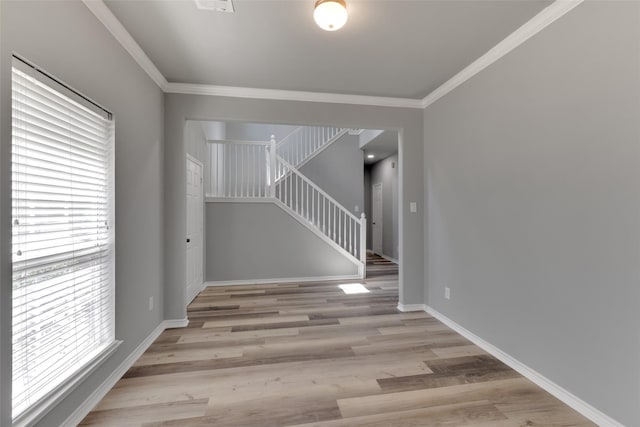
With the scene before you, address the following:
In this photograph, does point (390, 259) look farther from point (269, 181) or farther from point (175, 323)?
point (175, 323)

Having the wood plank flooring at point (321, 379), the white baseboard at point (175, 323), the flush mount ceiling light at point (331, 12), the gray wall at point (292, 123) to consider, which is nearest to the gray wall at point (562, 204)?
the wood plank flooring at point (321, 379)

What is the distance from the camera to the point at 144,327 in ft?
8.05

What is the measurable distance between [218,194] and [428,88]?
3771 millimetres

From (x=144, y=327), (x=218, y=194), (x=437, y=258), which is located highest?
(x=218, y=194)

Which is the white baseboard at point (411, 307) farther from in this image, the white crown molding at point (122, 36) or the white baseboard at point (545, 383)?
the white crown molding at point (122, 36)

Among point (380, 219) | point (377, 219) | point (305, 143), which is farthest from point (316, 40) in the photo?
point (377, 219)

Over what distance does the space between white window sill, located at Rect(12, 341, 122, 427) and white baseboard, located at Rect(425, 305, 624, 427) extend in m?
3.02

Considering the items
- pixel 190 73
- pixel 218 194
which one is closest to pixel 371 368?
pixel 190 73

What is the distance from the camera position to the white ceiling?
6.00ft

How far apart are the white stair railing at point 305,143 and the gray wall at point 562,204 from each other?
3.95 m

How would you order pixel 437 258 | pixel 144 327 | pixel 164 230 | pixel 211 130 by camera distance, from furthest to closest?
1. pixel 211 130
2. pixel 437 258
3. pixel 164 230
4. pixel 144 327

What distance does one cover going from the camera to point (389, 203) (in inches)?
288

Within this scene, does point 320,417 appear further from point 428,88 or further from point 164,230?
point 428,88

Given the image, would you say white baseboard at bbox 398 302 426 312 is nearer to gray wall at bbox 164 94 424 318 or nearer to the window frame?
gray wall at bbox 164 94 424 318
